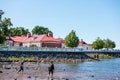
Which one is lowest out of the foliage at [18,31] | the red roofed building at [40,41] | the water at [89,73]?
the water at [89,73]

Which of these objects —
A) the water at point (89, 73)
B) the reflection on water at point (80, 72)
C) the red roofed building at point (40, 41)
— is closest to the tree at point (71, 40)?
the red roofed building at point (40, 41)

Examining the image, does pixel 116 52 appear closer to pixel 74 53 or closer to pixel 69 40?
pixel 69 40

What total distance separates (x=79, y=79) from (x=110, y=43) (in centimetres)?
13591

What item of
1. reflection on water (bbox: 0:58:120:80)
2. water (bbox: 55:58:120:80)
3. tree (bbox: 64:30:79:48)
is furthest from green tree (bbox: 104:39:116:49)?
reflection on water (bbox: 0:58:120:80)

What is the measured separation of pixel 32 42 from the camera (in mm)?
116000

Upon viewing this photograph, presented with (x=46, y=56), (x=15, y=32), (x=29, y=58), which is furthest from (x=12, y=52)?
(x=15, y=32)

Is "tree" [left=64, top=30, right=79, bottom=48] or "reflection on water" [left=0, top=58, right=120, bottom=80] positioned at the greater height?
"tree" [left=64, top=30, right=79, bottom=48]

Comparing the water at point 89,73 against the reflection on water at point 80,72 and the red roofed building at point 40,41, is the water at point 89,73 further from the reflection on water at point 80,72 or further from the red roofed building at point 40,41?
the red roofed building at point 40,41

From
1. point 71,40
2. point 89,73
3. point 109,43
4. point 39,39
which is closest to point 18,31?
point 39,39

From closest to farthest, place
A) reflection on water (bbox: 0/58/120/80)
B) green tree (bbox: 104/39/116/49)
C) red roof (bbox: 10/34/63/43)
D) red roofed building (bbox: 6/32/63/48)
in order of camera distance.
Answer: reflection on water (bbox: 0/58/120/80) < red roofed building (bbox: 6/32/63/48) < red roof (bbox: 10/34/63/43) < green tree (bbox: 104/39/116/49)

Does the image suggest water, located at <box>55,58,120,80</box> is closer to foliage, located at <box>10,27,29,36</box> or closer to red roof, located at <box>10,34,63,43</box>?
red roof, located at <box>10,34,63,43</box>

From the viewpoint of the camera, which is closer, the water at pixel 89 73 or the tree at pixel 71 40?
the water at pixel 89 73

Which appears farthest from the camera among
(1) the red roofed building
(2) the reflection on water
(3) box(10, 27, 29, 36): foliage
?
(3) box(10, 27, 29, 36): foliage

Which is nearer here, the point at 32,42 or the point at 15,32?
the point at 32,42
